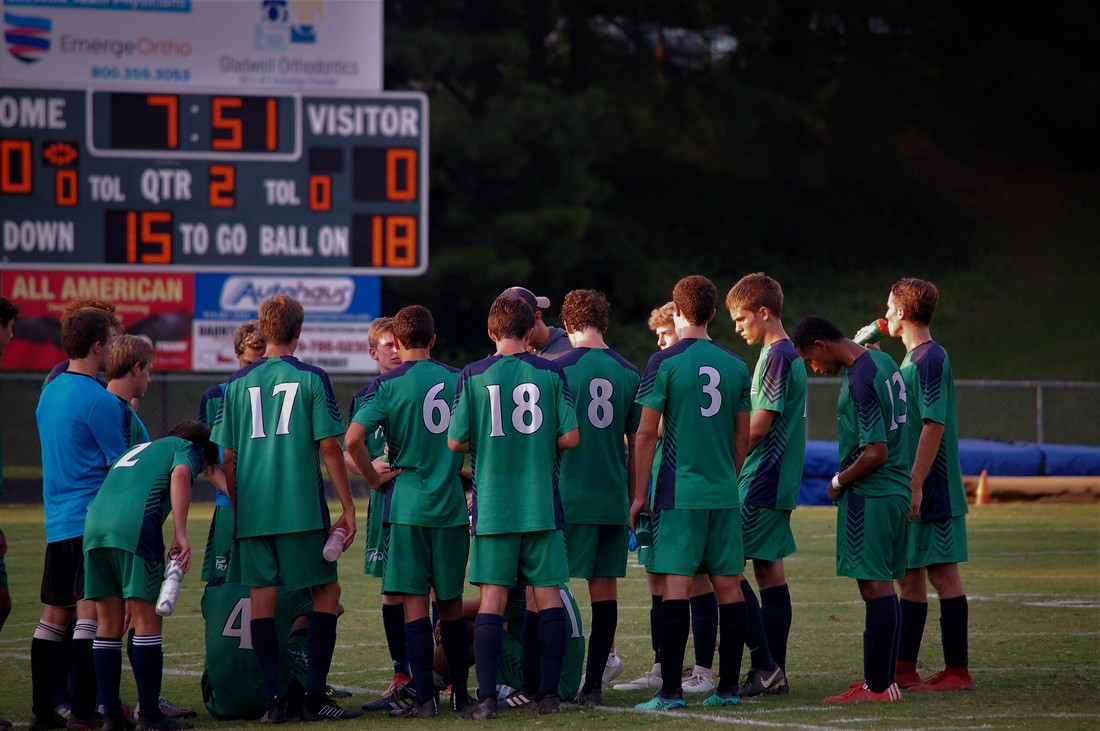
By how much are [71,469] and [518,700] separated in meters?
2.47

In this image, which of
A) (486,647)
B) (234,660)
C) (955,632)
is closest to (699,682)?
(486,647)

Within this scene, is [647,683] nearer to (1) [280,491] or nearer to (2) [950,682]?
(2) [950,682]

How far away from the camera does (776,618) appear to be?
7238 millimetres

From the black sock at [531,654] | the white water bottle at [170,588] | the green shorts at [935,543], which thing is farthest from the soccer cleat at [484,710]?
the green shorts at [935,543]

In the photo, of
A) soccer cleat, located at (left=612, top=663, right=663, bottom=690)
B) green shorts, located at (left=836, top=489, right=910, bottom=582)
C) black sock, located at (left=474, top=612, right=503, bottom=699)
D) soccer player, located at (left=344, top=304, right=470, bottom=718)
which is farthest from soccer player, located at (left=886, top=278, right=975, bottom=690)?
soccer player, located at (left=344, top=304, right=470, bottom=718)

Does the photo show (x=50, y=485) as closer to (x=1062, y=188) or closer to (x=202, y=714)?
(x=202, y=714)

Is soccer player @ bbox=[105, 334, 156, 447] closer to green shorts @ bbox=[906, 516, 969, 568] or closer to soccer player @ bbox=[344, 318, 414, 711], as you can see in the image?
soccer player @ bbox=[344, 318, 414, 711]

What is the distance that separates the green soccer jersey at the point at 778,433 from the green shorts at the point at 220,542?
268 cm

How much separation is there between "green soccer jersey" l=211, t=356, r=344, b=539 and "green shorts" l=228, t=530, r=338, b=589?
0.06 m

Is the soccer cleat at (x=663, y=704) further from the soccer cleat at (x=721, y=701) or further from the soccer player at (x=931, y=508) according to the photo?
the soccer player at (x=931, y=508)

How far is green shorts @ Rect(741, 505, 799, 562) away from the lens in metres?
7.15

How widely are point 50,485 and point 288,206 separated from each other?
13.0 metres

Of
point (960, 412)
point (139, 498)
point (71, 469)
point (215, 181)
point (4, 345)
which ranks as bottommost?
point (139, 498)

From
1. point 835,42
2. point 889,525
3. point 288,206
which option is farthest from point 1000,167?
point 889,525
